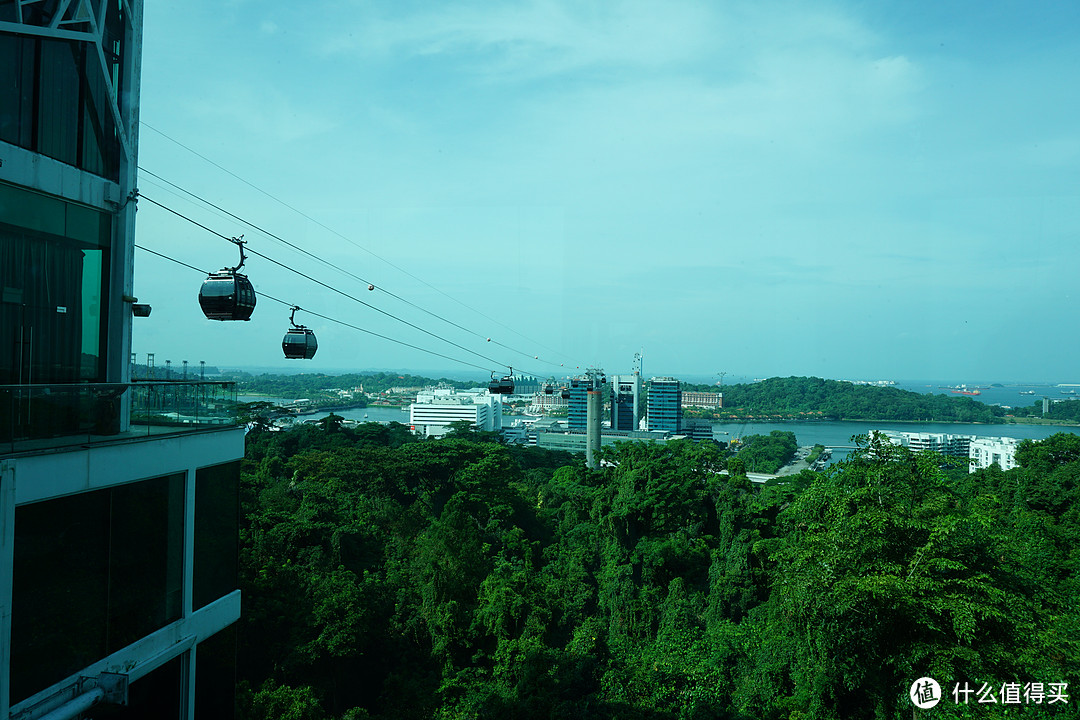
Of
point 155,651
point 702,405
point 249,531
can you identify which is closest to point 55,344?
point 155,651

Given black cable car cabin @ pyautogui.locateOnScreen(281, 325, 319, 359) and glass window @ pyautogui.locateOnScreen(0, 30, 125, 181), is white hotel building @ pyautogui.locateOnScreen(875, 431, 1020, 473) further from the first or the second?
glass window @ pyautogui.locateOnScreen(0, 30, 125, 181)

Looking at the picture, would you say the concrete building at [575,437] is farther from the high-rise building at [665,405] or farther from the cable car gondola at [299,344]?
the cable car gondola at [299,344]

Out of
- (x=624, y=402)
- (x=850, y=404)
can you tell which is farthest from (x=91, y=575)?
(x=850, y=404)

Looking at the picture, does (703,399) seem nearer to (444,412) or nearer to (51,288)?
(444,412)

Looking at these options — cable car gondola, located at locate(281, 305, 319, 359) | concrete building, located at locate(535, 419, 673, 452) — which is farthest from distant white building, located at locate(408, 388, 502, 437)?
cable car gondola, located at locate(281, 305, 319, 359)

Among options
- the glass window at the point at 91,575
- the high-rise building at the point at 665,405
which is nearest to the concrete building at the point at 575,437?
the high-rise building at the point at 665,405

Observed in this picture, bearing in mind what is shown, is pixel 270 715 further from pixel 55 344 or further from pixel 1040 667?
pixel 1040 667
